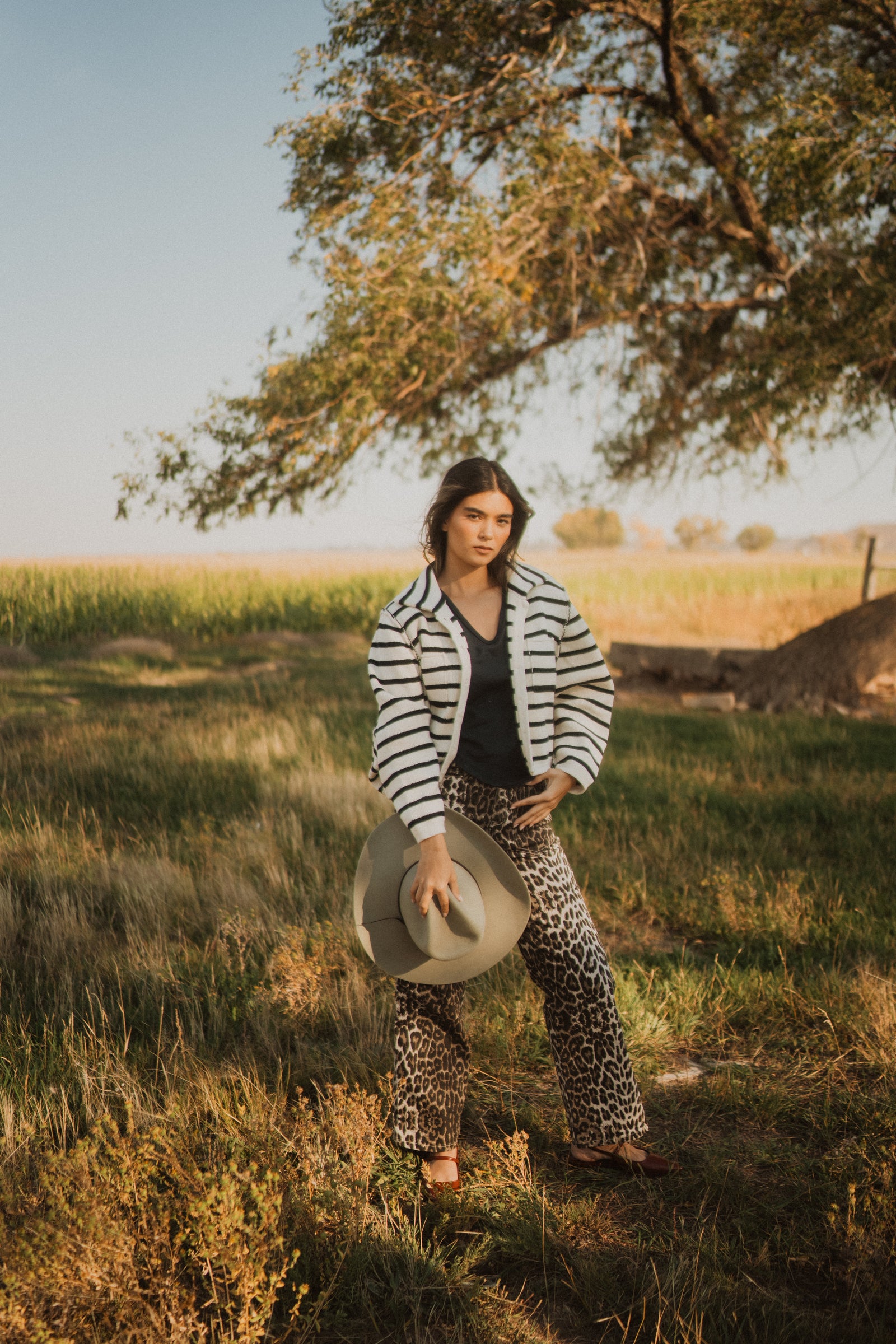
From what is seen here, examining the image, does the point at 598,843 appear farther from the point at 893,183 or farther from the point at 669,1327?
the point at 893,183

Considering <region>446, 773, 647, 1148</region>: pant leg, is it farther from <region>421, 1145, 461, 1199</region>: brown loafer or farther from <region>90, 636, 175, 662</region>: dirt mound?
<region>90, 636, 175, 662</region>: dirt mound

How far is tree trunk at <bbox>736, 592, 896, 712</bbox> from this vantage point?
10984 mm

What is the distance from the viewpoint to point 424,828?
251 cm

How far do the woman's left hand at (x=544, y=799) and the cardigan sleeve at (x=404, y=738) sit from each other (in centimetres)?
25

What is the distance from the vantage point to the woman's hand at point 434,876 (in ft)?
8.23

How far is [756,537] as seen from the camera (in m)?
132

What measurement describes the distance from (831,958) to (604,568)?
3340 centimetres

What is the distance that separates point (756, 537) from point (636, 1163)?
137523 millimetres

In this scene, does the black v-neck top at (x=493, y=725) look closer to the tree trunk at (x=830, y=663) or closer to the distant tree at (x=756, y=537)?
the tree trunk at (x=830, y=663)

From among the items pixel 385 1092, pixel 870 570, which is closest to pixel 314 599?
pixel 870 570

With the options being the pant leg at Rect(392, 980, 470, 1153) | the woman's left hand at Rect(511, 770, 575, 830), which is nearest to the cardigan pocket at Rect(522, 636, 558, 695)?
the woman's left hand at Rect(511, 770, 575, 830)

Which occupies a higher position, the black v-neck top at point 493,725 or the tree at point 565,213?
the tree at point 565,213

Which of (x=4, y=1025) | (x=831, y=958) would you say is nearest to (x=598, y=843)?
(x=831, y=958)

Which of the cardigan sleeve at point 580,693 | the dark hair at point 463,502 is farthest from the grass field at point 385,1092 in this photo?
the dark hair at point 463,502
